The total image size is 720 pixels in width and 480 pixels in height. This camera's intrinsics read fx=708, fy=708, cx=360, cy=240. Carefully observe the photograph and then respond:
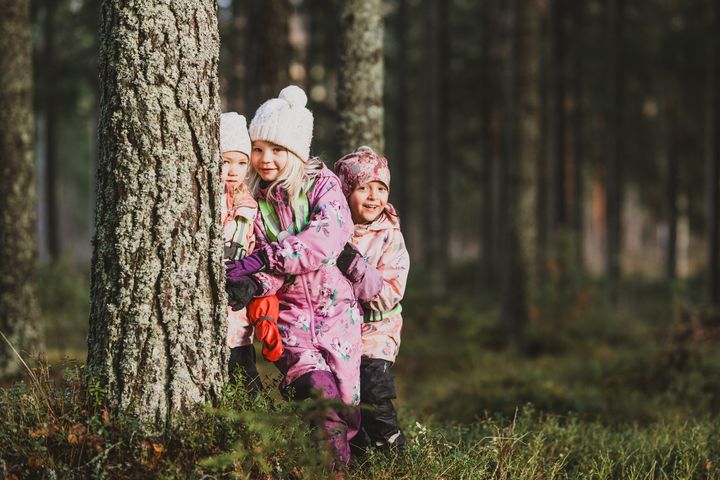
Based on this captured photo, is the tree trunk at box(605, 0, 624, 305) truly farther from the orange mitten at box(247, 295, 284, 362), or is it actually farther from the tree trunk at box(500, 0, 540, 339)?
the orange mitten at box(247, 295, 284, 362)

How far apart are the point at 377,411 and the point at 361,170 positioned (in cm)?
141

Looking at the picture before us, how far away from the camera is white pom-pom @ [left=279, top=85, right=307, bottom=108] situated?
401cm

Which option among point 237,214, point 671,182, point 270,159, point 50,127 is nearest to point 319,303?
point 237,214

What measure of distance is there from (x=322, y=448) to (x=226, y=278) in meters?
1.02

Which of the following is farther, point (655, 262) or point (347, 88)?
point (655, 262)

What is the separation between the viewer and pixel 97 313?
3484 mm

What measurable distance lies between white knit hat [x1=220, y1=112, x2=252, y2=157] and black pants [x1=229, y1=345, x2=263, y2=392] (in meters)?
1.11

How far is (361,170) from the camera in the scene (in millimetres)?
4191

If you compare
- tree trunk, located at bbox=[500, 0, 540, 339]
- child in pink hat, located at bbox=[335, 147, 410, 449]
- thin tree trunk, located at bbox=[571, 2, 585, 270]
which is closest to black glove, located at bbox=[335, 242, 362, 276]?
child in pink hat, located at bbox=[335, 147, 410, 449]

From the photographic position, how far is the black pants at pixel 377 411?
Result: 13.4 feet

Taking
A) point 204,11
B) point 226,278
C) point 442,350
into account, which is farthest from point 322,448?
point 442,350

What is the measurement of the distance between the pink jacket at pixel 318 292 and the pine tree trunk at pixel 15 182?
5212mm

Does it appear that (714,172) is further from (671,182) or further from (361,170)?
(361,170)

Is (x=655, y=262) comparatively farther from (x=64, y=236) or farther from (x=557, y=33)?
(x=64, y=236)
